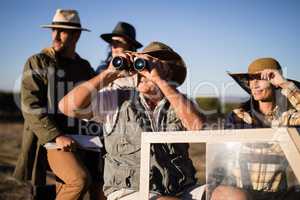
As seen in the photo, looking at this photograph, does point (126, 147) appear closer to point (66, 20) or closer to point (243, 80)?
point (243, 80)

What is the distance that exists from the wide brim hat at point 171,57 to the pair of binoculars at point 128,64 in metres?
0.24

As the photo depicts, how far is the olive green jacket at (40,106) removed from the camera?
415 cm

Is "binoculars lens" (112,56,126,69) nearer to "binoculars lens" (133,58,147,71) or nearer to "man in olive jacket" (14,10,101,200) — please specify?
"binoculars lens" (133,58,147,71)

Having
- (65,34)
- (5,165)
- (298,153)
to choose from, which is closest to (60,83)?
(65,34)

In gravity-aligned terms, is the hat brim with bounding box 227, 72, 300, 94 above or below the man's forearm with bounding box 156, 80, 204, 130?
above

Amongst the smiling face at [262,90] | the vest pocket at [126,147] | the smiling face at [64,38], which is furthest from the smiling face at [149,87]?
the smiling face at [64,38]

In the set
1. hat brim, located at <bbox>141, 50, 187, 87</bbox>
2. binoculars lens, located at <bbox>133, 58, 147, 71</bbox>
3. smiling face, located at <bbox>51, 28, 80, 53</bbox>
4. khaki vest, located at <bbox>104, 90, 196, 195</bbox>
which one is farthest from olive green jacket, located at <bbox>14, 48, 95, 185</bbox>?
binoculars lens, located at <bbox>133, 58, 147, 71</bbox>

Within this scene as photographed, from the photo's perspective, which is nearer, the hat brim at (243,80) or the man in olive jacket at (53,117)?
the hat brim at (243,80)

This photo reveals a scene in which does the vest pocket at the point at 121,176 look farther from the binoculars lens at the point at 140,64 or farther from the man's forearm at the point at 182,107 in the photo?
the binoculars lens at the point at 140,64

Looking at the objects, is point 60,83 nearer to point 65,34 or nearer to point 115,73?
point 65,34

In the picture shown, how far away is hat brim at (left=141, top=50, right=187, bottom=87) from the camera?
3384 millimetres

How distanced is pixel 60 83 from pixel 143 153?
1920 mm

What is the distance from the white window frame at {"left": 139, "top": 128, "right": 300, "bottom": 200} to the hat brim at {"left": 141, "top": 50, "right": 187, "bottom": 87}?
882mm

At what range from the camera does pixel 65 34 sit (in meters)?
4.62
